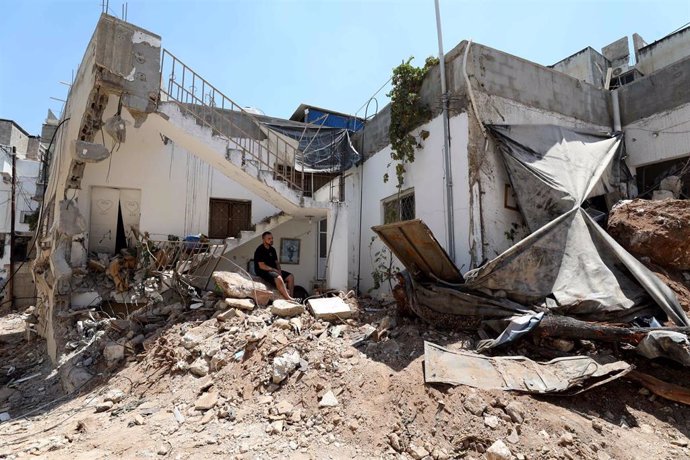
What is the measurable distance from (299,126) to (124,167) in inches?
192

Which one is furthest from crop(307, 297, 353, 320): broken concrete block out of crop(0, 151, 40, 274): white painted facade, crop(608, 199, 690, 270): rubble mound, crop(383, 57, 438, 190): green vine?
crop(0, 151, 40, 274): white painted facade

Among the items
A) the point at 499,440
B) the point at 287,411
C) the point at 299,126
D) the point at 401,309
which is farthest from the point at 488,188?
the point at 299,126

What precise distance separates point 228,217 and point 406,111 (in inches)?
244

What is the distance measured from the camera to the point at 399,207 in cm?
867

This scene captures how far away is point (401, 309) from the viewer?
5.78 m

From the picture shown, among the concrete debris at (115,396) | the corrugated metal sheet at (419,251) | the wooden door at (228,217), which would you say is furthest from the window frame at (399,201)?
the concrete debris at (115,396)

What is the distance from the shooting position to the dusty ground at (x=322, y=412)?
325 centimetres

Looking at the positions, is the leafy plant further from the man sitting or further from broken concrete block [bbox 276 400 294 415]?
broken concrete block [bbox 276 400 294 415]

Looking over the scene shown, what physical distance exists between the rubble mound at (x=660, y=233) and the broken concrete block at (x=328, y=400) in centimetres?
503

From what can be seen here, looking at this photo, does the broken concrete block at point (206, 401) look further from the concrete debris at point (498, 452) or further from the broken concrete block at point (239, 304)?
the concrete debris at point (498, 452)

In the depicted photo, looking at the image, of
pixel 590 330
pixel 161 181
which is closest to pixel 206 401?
pixel 590 330

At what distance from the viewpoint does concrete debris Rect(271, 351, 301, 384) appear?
4.25m

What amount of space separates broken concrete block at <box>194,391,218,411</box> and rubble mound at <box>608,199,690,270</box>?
242 inches

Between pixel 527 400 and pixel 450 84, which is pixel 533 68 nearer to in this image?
pixel 450 84
